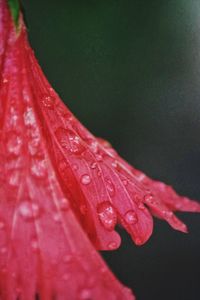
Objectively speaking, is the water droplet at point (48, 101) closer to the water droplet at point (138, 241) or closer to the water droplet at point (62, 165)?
the water droplet at point (62, 165)

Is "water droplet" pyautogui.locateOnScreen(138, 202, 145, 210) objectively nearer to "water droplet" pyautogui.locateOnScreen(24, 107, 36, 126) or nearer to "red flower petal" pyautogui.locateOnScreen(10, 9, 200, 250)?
"red flower petal" pyautogui.locateOnScreen(10, 9, 200, 250)

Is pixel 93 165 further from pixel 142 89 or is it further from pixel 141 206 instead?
pixel 142 89

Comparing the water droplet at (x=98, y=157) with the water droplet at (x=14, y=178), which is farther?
the water droplet at (x=98, y=157)

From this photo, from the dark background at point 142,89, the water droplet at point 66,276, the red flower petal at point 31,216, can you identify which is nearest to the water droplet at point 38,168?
the red flower petal at point 31,216

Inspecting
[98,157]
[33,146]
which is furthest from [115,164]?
[33,146]

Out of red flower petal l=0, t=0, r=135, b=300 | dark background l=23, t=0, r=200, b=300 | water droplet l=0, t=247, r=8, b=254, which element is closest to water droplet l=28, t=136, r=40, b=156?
red flower petal l=0, t=0, r=135, b=300

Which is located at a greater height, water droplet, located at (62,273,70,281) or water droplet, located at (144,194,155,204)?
water droplet, located at (62,273,70,281)

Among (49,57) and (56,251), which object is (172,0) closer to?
(49,57)

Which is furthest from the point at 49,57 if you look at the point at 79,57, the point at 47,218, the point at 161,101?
the point at 47,218
